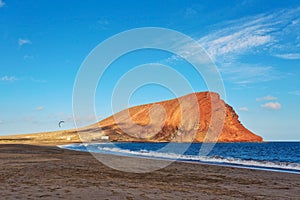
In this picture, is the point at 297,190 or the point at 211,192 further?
the point at 297,190

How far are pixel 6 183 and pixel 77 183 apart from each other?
326cm

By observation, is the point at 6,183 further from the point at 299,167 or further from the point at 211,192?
the point at 299,167

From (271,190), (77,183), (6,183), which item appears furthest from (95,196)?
(271,190)

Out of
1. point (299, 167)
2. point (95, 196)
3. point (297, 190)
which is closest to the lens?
point (95, 196)

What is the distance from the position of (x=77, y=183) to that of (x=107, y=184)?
1.49 meters

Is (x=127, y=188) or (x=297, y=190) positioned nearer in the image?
(x=127, y=188)

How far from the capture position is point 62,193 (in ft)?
39.5

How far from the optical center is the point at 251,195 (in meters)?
13.2

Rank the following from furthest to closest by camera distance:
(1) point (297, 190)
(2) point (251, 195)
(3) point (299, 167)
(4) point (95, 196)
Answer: (3) point (299, 167) → (1) point (297, 190) → (2) point (251, 195) → (4) point (95, 196)

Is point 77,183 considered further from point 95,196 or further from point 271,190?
point 271,190

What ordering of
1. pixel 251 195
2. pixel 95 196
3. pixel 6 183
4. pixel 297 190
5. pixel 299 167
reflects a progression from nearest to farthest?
pixel 95 196, pixel 251 195, pixel 6 183, pixel 297 190, pixel 299 167

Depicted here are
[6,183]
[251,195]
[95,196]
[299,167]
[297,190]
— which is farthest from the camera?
[299,167]

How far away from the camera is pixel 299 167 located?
3052 centimetres

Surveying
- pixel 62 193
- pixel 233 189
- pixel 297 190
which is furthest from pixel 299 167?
pixel 62 193
